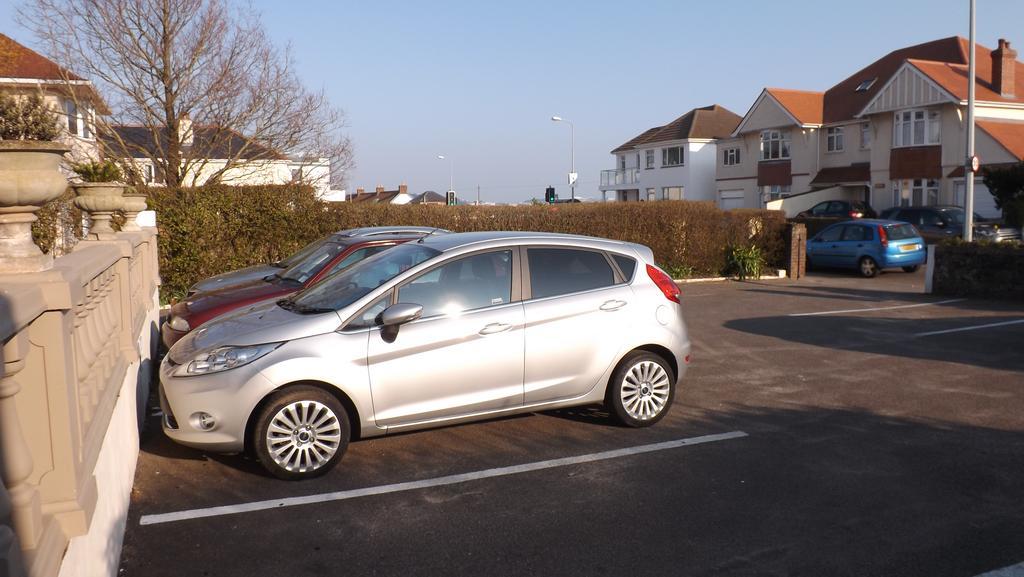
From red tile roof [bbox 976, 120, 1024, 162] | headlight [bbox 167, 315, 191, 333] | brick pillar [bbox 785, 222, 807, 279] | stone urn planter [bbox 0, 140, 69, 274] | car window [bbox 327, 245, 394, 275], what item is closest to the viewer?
stone urn planter [bbox 0, 140, 69, 274]

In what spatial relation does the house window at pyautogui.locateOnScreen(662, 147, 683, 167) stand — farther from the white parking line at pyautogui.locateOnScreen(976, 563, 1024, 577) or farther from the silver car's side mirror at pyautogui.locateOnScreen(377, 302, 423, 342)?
the white parking line at pyautogui.locateOnScreen(976, 563, 1024, 577)

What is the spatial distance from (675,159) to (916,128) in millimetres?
22579

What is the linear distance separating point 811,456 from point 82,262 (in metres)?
5.26

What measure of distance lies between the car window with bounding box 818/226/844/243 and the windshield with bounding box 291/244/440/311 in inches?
696

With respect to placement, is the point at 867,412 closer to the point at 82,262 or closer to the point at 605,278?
the point at 605,278

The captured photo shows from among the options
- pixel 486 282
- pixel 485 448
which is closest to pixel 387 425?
pixel 485 448

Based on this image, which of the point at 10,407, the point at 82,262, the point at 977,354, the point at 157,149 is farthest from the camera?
the point at 157,149

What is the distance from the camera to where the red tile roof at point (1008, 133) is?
31.9 m

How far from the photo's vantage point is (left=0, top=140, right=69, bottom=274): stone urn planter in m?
3.25

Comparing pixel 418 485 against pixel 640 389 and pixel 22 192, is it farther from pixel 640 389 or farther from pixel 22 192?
pixel 22 192

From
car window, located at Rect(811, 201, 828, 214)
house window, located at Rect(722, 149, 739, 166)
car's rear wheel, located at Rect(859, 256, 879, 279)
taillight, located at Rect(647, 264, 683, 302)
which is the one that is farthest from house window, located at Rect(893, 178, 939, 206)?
taillight, located at Rect(647, 264, 683, 302)

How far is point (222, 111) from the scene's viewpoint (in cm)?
2430

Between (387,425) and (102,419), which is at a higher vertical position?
(102,419)

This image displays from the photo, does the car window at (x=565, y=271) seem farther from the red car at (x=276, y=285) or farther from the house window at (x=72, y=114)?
the house window at (x=72, y=114)
